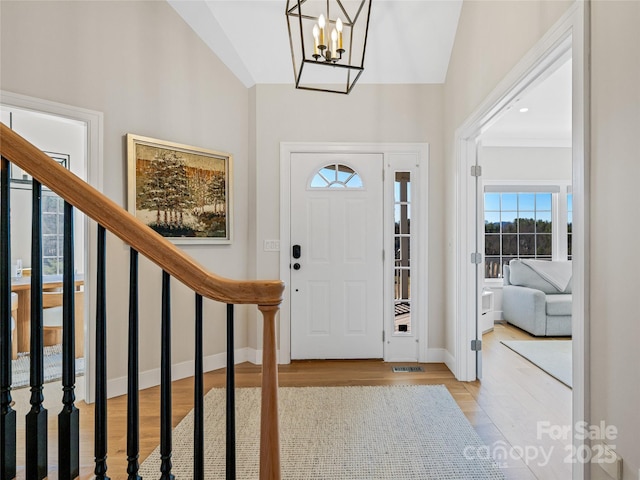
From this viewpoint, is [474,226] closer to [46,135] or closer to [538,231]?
[538,231]

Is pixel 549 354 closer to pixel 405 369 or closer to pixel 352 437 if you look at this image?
pixel 405 369

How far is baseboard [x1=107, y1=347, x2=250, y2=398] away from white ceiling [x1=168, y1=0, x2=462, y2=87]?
2.59 meters

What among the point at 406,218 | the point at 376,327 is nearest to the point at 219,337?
the point at 376,327

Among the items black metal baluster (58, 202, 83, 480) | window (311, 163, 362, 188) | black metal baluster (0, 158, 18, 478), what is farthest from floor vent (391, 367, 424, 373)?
black metal baluster (0, 158, 18, 478)

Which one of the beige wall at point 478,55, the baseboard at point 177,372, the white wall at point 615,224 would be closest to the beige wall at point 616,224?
the white wall at point 615,224

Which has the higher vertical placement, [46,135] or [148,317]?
[46,135]

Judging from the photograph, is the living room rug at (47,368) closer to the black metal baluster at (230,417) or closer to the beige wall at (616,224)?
the black metal baluster at (230,417)

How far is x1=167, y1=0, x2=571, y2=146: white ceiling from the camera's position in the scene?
9.35 ft

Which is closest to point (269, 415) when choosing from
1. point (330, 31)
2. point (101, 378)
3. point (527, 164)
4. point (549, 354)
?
point (101, 378)

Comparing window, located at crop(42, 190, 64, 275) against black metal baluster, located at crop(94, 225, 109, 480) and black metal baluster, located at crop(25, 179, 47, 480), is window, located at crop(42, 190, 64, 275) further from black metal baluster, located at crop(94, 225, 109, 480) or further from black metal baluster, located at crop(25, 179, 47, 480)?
black metal baluster, located at crop(94, 225, 109, 480)

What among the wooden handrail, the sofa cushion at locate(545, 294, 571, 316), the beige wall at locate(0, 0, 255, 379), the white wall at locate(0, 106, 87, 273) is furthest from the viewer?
the sofa cushion at locate(545, 294, 571, 316)

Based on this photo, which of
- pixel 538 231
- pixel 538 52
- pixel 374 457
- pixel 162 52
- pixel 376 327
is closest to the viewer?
pixel 538 52

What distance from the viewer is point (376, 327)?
339 cm

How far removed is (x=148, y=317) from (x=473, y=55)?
3.19m
